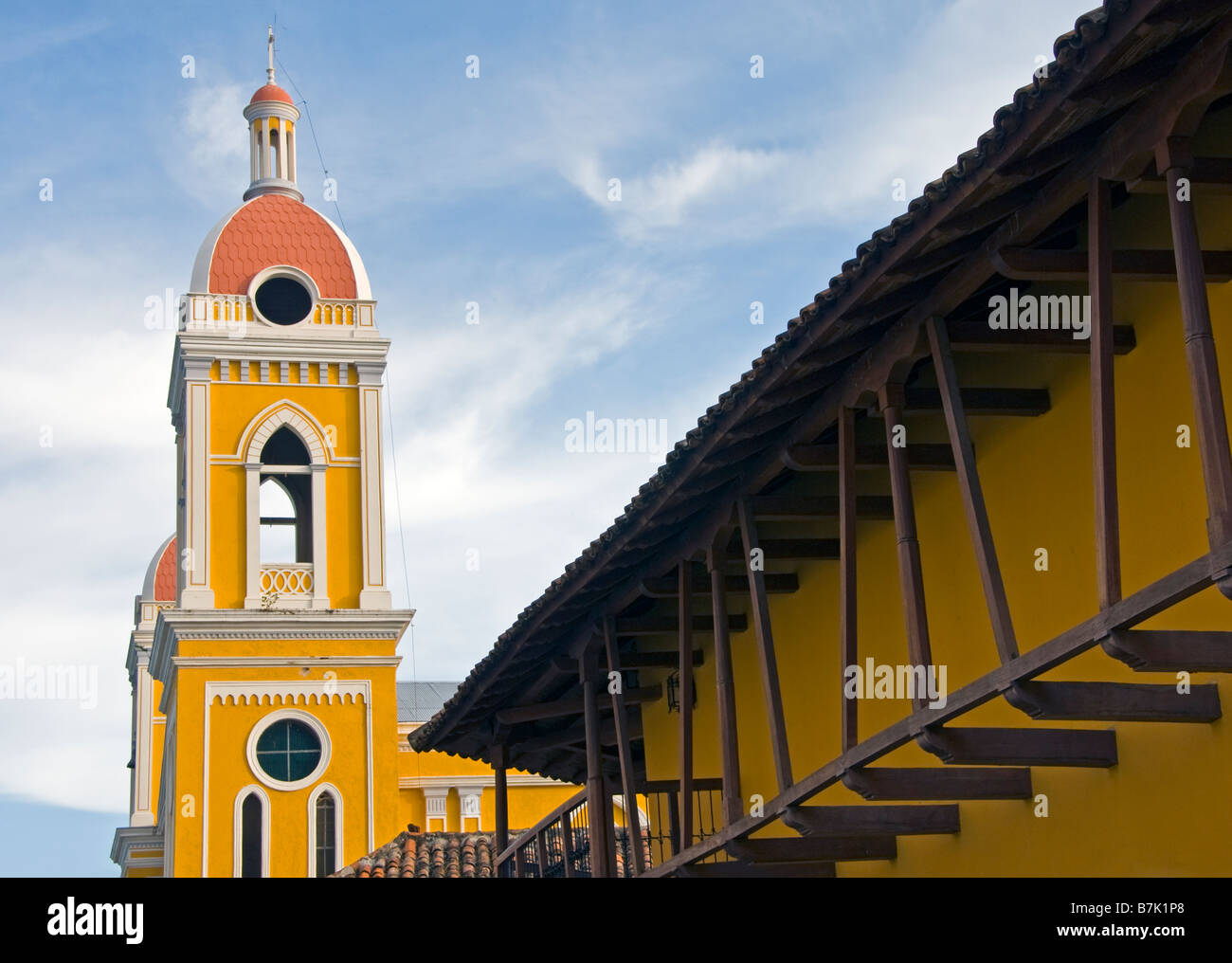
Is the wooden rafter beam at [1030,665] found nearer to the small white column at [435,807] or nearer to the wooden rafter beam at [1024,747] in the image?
the wooden rafter beam at [1024,747]

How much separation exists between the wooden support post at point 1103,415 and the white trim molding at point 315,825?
24972 mm

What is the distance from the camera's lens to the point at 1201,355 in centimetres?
579

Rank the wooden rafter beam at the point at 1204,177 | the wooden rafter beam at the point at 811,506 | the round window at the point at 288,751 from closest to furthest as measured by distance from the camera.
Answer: the wooden rafter beam at the point at 1204,177 → the wooden rafter beam at the point at 811,506 → the round window at the point at 288,751

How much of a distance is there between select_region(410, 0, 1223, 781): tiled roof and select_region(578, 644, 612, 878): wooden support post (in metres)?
0.30

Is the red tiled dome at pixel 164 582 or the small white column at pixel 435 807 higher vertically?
the red tiled dome at pixel 164 582

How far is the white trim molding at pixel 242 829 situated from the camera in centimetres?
2945

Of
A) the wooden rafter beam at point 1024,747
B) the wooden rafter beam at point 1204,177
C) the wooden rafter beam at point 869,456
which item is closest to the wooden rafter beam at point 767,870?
the wooden rafter beam at point 869,456

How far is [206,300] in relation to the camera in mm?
31516

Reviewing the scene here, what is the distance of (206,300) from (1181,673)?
26136 millimetres

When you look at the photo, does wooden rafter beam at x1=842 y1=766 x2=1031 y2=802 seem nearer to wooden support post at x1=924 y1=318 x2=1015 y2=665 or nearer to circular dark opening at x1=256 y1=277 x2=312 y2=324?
wooden support post at x1=924 y1=318 x2=1015 y2=665

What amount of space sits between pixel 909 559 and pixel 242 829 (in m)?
23.9
